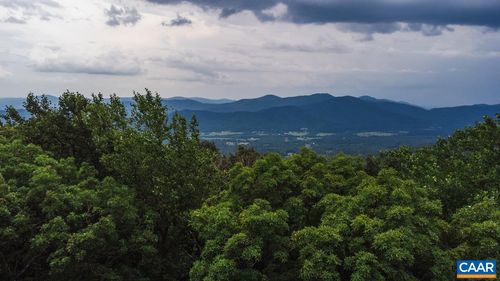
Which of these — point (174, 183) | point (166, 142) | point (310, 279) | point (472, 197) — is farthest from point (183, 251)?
point (472, 197)

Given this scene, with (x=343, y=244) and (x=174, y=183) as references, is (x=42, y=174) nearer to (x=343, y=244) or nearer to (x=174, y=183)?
(x=174, y=183)

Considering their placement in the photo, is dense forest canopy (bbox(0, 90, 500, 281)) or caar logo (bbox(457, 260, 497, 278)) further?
dense forest canopy (bbox(0, 90, 500, 281))

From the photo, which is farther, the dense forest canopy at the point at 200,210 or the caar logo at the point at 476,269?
the dense forest canopy at the point at 200,210

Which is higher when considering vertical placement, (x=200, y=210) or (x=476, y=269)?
(x=200, y=210)

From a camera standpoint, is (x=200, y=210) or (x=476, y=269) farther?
(x=200, y=210)
